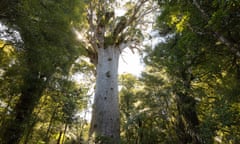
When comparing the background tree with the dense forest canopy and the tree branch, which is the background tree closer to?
the dense forest canopy

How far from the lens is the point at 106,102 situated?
6.01 m

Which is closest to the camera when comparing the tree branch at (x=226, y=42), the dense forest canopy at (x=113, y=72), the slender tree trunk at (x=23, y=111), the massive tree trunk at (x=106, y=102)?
the tree branch at (x=226, y=42)

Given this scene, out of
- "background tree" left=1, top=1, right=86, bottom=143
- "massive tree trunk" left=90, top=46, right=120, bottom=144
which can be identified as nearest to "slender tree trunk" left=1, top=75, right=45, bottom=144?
"background tree" left=1, top=1, right=86, bottom=143

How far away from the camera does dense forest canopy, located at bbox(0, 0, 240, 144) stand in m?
3.20

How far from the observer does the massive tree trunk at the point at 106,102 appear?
5.34 meters

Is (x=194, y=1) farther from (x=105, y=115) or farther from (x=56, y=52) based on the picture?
(x=105, y=115)

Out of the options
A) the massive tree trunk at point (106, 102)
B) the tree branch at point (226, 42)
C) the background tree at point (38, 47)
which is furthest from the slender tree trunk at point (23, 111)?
the tree branch at point (226, 42)

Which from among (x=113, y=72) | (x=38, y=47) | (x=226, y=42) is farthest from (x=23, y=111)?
(x=226, y=42)

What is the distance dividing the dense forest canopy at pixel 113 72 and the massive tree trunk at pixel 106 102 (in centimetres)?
3

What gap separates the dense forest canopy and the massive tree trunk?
32 millimetres

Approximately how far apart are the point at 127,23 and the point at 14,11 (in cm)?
571

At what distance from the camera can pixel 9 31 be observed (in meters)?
3.56

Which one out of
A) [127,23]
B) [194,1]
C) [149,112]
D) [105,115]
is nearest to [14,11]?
[194,1]

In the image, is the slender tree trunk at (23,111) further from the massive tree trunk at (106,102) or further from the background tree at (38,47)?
the massive tree trunk at (106,102)
